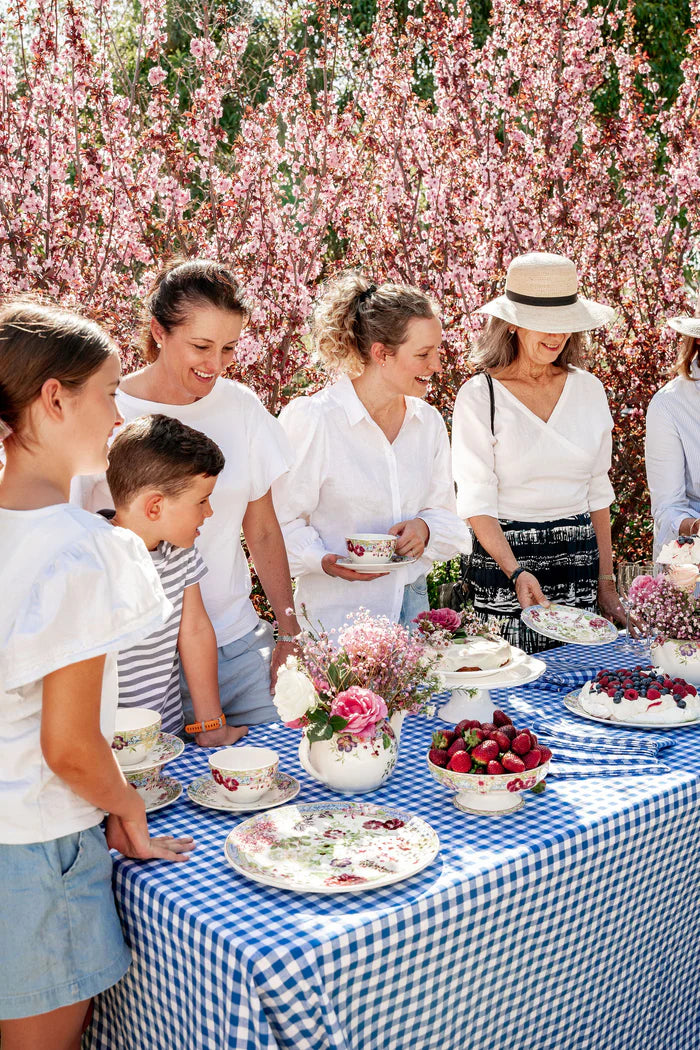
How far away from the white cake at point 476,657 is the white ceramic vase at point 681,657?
48cm

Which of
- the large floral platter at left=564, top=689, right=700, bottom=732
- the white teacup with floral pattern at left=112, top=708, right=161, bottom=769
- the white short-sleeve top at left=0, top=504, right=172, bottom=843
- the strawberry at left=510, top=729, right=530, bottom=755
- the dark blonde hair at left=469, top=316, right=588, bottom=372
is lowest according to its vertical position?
the large floral platter at left=564, top=689, right=700, bottom=732

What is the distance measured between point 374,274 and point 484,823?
4.79 m

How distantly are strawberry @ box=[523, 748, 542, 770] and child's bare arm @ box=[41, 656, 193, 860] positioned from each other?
0.82 metres

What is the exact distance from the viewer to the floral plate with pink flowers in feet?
10.2

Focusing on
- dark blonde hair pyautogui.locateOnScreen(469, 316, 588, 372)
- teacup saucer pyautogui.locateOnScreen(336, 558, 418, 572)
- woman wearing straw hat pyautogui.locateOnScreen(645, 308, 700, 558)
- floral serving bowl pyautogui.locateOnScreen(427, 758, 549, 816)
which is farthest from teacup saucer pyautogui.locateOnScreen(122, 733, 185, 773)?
woman wearing straw hat pyautogui.locateOnScreen(645, 308, 700, 558)

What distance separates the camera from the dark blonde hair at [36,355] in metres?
1.77

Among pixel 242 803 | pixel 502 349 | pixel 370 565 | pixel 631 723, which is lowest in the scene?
pixel 631 723

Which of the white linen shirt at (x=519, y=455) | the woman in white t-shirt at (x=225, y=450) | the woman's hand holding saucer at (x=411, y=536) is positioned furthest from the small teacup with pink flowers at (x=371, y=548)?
the white linen shirt at (x=519, y=455)

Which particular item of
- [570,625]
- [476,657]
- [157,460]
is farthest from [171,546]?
[570,625]

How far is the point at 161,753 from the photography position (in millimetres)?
2256

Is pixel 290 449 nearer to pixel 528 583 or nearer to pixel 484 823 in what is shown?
pixel 528 583

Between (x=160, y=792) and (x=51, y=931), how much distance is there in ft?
1.48

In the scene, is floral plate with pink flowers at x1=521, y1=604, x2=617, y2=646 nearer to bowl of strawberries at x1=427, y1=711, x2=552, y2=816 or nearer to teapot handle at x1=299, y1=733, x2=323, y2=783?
bowl of strawberries at x1=427, y1=711, x2=552, y2=816

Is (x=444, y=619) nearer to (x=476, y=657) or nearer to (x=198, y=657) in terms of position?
(x=476, y=657)
